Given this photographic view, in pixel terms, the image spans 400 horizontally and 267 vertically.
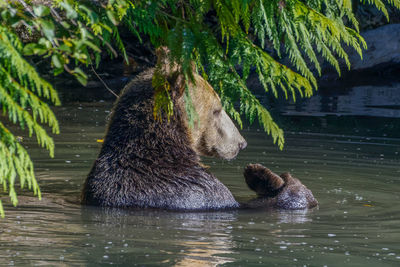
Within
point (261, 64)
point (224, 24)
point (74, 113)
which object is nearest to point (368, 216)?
point (261, 64)

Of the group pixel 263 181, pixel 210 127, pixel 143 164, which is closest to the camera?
pixel 143 164

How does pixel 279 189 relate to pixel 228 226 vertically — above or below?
above

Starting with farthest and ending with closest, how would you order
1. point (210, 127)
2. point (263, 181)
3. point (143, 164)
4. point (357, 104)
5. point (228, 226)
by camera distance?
1. point (357, 104)
2. point (263, 181)
3. point (210, 127)
4. point (143, 164)
5. point (228, 226)

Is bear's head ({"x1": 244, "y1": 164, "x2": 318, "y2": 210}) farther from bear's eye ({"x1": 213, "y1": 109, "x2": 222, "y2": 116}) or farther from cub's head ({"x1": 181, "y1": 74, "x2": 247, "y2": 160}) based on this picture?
bear's eye ({"x1": 213, "y1": 109, "x2": 222, "y2": 116})

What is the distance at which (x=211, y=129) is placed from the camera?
23.7 feet

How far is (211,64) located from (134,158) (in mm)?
1111

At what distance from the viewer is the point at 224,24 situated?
478 cm

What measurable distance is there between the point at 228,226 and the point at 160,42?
1.73m

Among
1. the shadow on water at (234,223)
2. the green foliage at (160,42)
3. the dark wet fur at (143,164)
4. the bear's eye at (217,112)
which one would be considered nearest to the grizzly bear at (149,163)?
the dark wet fur at (143,164)

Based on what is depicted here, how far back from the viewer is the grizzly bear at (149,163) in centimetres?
648

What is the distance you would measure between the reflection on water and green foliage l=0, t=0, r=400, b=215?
7517 mm

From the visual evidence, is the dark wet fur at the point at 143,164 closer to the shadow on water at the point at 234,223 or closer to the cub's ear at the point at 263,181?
the shadow on water at the point at 234,223

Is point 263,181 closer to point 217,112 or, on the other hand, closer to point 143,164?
point 217,112

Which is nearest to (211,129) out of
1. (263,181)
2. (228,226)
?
(263,181)
